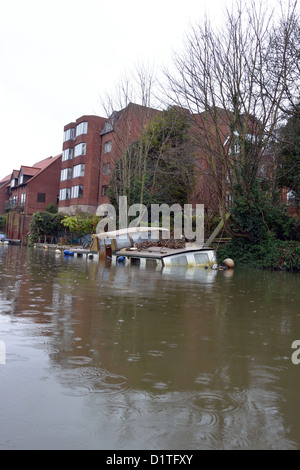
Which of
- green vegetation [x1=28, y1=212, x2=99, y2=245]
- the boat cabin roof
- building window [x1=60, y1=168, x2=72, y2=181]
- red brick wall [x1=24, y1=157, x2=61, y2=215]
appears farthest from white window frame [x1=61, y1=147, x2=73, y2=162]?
the boat cabin roof

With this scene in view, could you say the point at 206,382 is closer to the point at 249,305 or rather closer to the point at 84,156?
the point at 249,305

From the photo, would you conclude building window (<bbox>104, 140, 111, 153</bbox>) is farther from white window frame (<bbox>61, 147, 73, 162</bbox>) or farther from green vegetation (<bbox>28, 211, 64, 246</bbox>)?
green vegetation (<bbox>28, 211, 64, 246</bbox>)

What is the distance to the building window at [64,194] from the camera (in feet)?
160

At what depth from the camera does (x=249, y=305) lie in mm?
7582

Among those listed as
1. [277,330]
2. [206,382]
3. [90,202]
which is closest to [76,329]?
[206,382]

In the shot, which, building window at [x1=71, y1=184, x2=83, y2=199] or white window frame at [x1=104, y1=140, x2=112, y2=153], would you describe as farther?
building window at [x1=71, y1=184, x2=83, y2=199]

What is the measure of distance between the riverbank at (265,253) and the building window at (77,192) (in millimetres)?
25639

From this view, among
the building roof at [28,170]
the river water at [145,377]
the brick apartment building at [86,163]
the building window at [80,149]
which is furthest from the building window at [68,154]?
the river water at [145,377]

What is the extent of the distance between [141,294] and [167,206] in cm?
2188

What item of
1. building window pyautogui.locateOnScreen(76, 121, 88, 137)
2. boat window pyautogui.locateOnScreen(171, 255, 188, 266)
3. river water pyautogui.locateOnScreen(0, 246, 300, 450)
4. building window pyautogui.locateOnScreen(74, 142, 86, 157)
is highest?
building window pyautogui.locateOnScreen(76, 121, 88, 137)

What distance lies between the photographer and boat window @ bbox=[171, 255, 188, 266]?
1706cm

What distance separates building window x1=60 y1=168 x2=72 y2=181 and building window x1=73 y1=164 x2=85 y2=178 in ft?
5.55

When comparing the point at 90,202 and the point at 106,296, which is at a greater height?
the point at 90,202

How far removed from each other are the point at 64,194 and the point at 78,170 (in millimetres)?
4391
